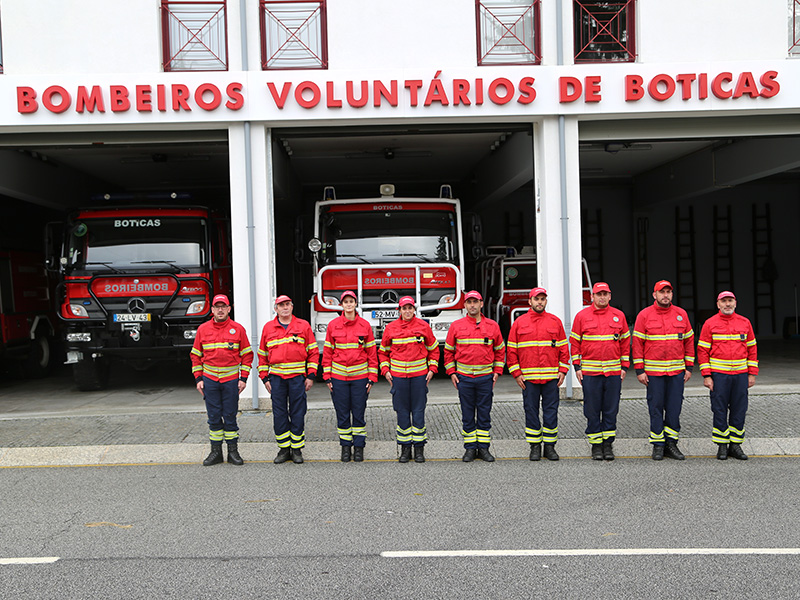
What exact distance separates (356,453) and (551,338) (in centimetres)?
218

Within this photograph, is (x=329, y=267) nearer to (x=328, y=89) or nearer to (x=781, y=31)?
(x=328, y=89)

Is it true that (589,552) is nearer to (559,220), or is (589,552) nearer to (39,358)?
(559,220)

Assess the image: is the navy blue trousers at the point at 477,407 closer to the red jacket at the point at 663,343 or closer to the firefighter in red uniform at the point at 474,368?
the firefighter in red uniform at the point at 474,368

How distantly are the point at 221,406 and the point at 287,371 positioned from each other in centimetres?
74

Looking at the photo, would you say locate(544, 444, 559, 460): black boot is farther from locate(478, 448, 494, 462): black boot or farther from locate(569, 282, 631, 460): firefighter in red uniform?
locate(478, 448, 494, 462): black boot

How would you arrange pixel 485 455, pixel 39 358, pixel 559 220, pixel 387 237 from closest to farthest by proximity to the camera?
1. pixel 485 455
2. pixel 559 220
3. pixel 387 237
4. pixel 39 358

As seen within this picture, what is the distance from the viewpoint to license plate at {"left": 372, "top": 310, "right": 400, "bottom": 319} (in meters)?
11.2

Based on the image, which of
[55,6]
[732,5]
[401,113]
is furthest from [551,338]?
[55,6]

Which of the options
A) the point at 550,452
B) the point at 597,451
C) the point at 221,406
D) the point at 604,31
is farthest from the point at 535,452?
the point at 604,31

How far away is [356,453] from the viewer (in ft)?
23.7

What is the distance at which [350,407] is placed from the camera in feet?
23.6

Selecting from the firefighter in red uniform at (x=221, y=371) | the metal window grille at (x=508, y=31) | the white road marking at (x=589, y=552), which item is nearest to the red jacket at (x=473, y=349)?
the firefighter in red uniform at (x=221, y=371)

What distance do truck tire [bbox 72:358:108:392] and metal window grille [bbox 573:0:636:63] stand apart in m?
8.50


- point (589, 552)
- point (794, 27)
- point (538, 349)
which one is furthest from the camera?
point (794, 27)
